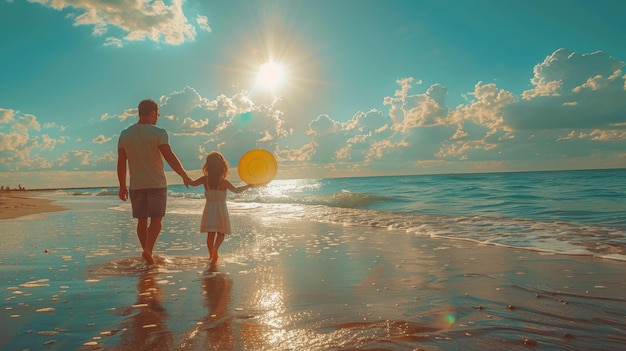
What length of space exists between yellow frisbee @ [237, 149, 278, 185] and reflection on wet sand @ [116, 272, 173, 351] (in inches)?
134

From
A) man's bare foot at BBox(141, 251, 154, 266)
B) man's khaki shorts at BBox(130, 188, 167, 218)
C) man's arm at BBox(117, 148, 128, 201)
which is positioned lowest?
man's bare foot at BBox(141, 251, 154, 266)

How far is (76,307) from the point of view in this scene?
12.9ft

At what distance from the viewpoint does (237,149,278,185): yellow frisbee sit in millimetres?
7818

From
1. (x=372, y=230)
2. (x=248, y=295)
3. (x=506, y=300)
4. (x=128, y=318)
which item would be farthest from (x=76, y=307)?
(x=372, y=230)

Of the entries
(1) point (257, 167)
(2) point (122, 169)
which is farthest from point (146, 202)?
(1) point (257, 167)

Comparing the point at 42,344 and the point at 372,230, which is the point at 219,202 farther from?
the point at 372,230

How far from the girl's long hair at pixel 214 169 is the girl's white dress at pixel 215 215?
15cm

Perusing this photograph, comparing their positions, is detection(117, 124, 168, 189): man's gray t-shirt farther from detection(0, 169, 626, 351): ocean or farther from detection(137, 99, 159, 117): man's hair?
detection(0, 169, 626, 351): ocean

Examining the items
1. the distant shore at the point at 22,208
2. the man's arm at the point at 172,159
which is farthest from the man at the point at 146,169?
the distant shore at the point at 22,208

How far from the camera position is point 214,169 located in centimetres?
702

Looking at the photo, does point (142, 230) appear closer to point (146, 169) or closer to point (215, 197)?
point (146, 169)

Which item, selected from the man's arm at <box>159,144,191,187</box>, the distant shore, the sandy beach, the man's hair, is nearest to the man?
the man's arm at <box>159,144,191,187</box>

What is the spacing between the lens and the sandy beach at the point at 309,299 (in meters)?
3.12

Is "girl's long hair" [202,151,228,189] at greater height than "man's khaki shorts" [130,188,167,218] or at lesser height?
greater
